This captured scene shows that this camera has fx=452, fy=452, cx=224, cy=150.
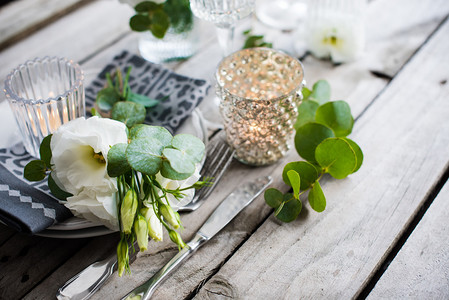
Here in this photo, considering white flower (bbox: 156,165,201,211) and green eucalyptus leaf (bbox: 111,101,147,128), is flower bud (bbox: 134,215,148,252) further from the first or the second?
green eucalyptus leaf (bbox: 111,101,147,128)

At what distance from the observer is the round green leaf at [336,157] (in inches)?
24.2

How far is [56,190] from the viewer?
574 millimetres

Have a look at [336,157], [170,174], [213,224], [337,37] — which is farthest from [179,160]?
[337,37]

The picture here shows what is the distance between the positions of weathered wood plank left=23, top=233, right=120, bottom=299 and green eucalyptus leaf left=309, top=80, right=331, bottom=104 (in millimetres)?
400

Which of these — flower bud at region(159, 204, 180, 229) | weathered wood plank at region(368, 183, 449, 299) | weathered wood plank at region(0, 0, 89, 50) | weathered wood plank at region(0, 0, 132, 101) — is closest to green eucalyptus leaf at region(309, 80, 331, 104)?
weathered wood plank at region(368, 183, 449, 299)

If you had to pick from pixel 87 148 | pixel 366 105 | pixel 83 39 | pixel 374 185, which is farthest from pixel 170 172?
pixel 83 39

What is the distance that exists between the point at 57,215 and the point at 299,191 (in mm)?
332

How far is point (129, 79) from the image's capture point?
853mm

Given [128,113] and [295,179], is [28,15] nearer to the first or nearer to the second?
[128,113]

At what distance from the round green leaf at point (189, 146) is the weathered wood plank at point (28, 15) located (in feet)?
2.04

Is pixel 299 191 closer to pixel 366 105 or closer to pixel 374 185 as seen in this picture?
pixel 374 185

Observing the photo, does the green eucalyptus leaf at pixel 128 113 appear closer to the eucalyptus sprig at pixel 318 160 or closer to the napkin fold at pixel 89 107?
the napkin fold at pixel 89 107

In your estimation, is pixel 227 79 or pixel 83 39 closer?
pixel 227 79

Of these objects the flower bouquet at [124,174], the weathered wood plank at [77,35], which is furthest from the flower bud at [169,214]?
the weathered wood plank at [77,35]
